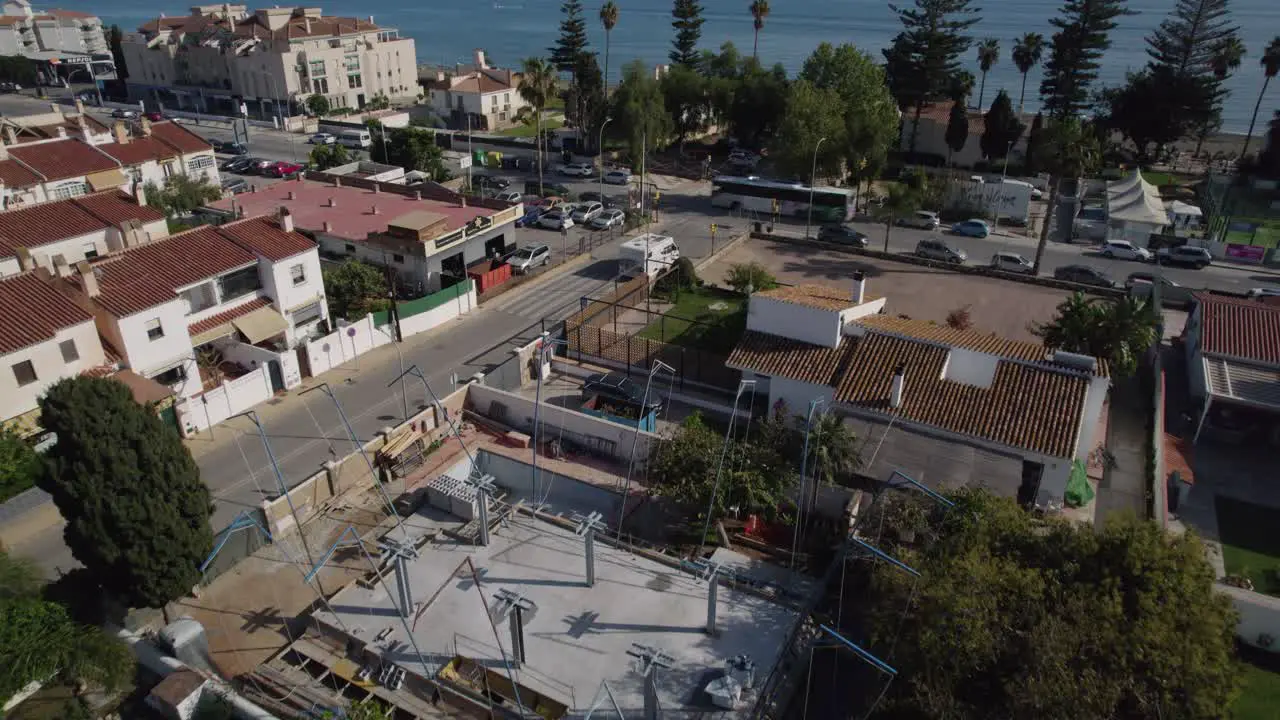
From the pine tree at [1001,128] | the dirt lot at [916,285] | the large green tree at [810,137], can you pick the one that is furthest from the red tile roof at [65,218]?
the pine tree at [1001,128]

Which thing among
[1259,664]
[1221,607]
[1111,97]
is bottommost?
[1259,664]

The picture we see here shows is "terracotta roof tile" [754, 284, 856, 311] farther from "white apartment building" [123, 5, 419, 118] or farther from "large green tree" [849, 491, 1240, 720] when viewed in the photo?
"white apartment building" [123, 5, 419, 118]

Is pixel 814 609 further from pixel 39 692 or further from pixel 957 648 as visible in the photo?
pixel 39 692

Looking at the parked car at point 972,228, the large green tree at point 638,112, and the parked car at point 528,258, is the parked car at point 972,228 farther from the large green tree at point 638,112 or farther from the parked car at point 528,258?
the parked car at point 528,258

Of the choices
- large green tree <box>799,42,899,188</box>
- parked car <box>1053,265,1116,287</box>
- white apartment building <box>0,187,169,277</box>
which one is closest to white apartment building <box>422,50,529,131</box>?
large green tree <box>799,42,899,188</box>

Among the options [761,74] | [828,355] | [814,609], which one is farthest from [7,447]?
[761,74]
